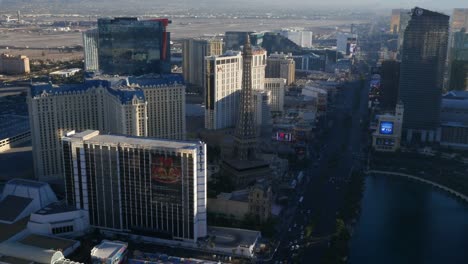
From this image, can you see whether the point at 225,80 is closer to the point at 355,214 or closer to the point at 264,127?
the point at 264,127

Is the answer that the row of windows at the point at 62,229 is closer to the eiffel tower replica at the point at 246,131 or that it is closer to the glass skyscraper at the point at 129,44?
the eiffel tower replica at the point at 246,131

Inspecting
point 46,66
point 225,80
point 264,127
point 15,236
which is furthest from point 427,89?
point 46,66

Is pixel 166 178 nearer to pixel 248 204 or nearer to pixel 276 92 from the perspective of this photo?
pixel 248 204

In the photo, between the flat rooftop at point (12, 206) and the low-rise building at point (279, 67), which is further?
the low-rise building at point (279, 67)

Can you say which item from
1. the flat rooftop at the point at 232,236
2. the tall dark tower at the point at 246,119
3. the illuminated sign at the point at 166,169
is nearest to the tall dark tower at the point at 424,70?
the tall dark tower at the point at 246,119

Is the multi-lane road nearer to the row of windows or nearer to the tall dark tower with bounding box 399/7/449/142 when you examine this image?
the tall dark tower with bounding box 399/7/449/142

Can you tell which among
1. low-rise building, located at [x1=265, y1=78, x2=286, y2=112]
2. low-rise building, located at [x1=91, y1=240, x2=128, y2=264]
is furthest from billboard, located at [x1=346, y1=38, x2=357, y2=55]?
low-rise building, located at [x1=91, y1=240, x2=128, y2=264]
